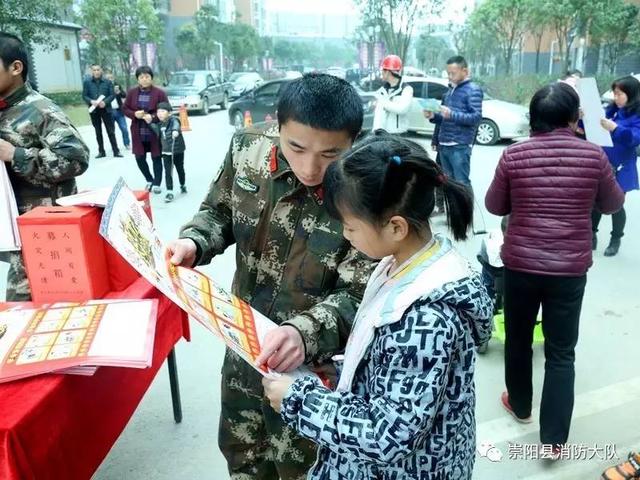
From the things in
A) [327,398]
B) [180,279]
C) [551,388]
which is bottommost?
[551,388]

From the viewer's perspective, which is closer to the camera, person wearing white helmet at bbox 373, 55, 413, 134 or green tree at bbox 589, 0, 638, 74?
person wearing white helmet at bbox 373, 55, 413, 134

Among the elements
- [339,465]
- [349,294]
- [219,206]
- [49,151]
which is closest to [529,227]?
[349,294]

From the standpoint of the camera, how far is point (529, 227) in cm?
204

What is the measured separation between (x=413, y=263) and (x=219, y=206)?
2.45 feet

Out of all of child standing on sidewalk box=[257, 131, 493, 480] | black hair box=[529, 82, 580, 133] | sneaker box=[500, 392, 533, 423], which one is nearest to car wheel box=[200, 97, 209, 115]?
sneaker box=[500, 392, 533, 423]

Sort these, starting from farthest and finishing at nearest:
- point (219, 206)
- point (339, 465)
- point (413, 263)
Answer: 1. point (219, 206)
2. point (339, 465)
3. point (413, 263)

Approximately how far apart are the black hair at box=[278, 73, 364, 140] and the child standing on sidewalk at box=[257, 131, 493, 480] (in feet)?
0.58

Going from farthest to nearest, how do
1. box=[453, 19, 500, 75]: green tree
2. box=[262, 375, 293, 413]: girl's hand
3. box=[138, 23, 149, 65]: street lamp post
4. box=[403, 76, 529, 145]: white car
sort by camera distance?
box=[453, 19, 500, 75]: green tree, box=[138, 23, 149, 65]: street lamp post, box=[403, 76, 529, 145]: white car, box=[262, 375, 293, 413]: girl's hand

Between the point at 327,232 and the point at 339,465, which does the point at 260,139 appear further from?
the point at 339,465

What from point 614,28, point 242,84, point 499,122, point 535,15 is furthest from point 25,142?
point 242,84

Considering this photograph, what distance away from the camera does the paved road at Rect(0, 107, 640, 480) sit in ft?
7.06

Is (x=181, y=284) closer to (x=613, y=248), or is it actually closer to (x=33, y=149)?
(x=33, y=149)

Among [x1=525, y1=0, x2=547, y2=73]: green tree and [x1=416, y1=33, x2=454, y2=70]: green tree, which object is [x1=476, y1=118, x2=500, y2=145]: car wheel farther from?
[x1=416, y1=33, x2=454, y2=70]: green tree

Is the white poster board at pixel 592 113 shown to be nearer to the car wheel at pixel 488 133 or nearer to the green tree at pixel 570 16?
the car wheel at pixel 488 133
